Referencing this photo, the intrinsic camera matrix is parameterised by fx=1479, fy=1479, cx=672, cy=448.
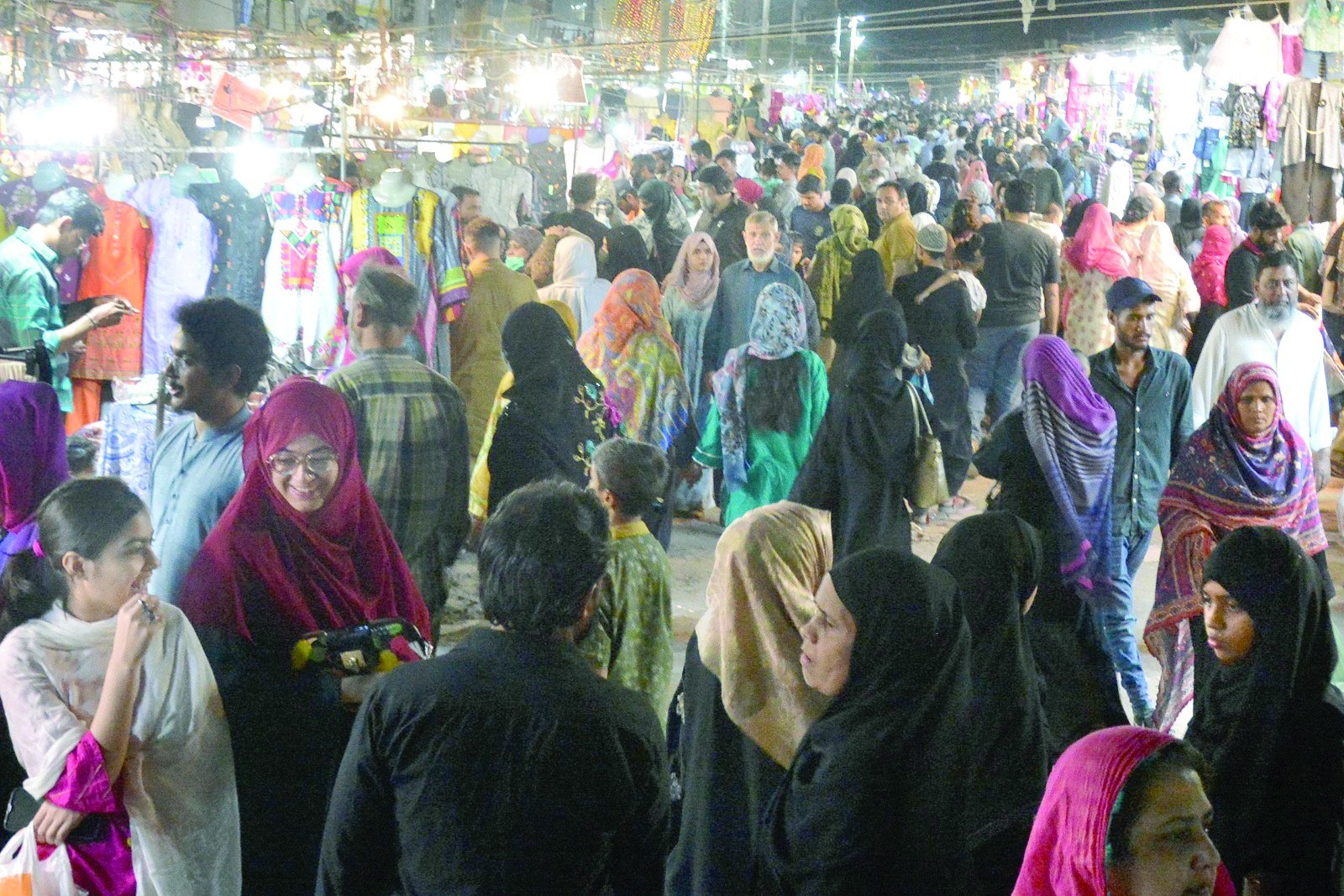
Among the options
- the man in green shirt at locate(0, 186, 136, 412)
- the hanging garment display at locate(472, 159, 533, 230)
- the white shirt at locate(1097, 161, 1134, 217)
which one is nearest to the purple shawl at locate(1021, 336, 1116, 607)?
the man in green shirt at locate(0, 186, 136, 412)

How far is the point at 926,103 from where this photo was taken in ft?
171

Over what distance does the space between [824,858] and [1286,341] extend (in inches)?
170

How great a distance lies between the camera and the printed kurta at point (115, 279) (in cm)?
762

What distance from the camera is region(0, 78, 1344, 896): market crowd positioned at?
223 centimetres

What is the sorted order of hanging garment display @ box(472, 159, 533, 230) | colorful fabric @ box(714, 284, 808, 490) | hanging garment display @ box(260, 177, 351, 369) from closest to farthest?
colorful fabric @ box(714, 284, 808, 490), hanging garment display @ box(260, 177, 351, 369), hanging garment display @ box(472, 159, 533, 230)

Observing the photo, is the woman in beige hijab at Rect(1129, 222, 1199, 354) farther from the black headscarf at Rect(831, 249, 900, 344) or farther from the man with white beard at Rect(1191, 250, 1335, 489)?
the man with white beard at Rect(1191, 250, 1335, 489)

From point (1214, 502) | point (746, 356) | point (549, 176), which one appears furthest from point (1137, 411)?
point (549, 176)

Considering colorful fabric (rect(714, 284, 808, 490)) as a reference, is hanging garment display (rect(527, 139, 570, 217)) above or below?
above

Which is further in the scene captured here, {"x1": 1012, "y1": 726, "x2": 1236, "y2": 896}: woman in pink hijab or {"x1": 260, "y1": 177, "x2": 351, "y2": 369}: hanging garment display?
{"x1": 260, "y1": 177, "x2": 351, "y2": 369}: hanging garment display

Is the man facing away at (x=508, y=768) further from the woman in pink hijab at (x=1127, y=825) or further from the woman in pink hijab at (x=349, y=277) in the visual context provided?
the woman in pink hijab at (x=349, y=277)

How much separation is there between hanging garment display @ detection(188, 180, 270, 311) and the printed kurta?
35 centimetres

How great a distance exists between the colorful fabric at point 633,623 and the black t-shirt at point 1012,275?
566 centimetres

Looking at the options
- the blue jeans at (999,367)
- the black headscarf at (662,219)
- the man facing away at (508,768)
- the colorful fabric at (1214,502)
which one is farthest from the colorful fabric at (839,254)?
the man facing away at (508,768)

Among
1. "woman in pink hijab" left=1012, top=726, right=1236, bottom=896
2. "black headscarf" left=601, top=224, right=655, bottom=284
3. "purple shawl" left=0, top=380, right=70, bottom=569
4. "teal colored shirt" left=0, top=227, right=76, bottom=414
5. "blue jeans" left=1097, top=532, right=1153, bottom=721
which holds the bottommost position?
"blue jeans" left=1097, top=532, right=1153, bottom=721
